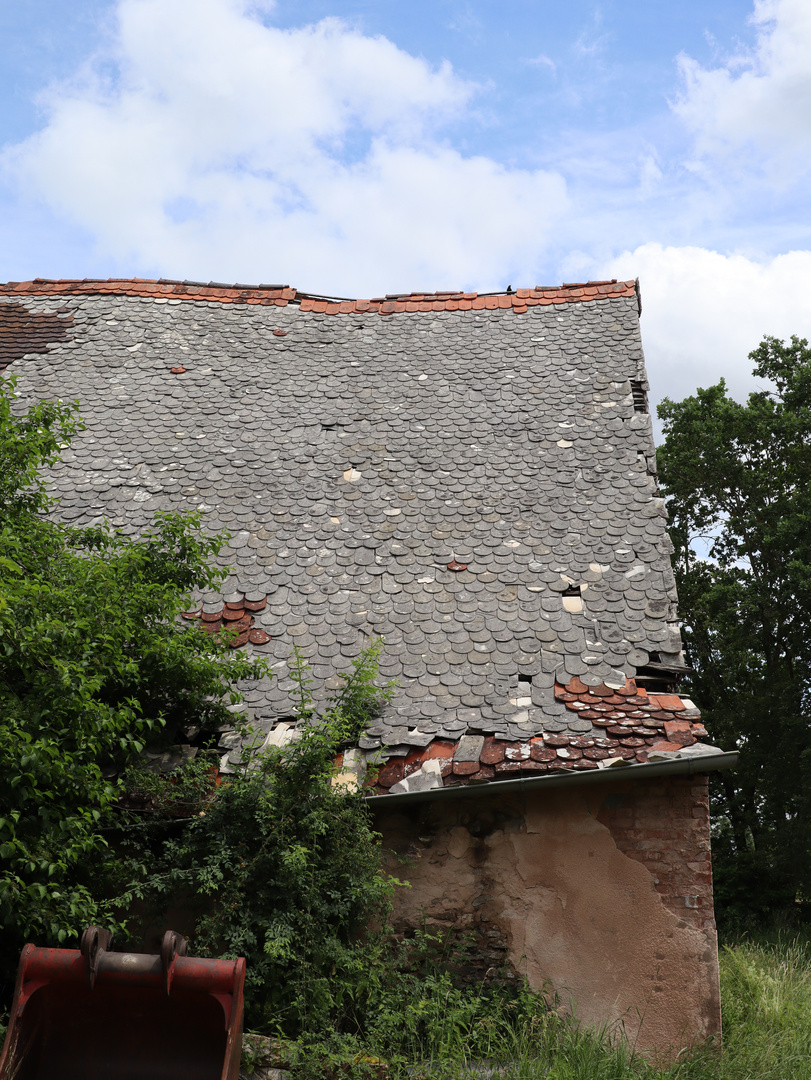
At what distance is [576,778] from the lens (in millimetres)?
5844

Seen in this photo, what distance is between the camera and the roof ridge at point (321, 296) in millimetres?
11227

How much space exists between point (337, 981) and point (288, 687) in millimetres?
2166

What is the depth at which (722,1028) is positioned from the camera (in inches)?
240

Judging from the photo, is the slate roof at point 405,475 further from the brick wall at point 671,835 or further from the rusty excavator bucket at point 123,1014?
the rusty excavator bucket at point 123,1014

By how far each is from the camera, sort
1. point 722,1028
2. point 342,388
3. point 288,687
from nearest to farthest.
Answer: point 722,1028 → point 288,687 → point 342,388

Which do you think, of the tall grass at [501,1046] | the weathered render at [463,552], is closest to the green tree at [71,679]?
the weathered render at [463,552]

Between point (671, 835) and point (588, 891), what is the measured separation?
70 cm

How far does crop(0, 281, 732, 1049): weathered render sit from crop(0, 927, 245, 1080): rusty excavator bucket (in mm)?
1727

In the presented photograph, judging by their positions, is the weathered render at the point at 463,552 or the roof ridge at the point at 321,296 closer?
the weathered render at the point at 463,552

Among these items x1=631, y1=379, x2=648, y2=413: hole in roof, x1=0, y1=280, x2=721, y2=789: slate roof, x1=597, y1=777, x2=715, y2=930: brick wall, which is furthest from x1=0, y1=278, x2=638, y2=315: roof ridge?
A: x1=597, y1=777, x2=715, y2=930: brick wall

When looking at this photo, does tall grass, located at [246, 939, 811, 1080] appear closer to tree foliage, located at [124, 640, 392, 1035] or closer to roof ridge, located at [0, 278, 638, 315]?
tree foliage, located at [124, 640, 392, 1035]

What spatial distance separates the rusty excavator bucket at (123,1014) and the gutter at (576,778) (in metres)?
1.68

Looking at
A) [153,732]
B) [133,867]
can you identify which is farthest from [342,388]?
[133,867]

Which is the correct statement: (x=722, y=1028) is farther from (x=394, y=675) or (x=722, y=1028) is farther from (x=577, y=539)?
(x=577, y=539)
